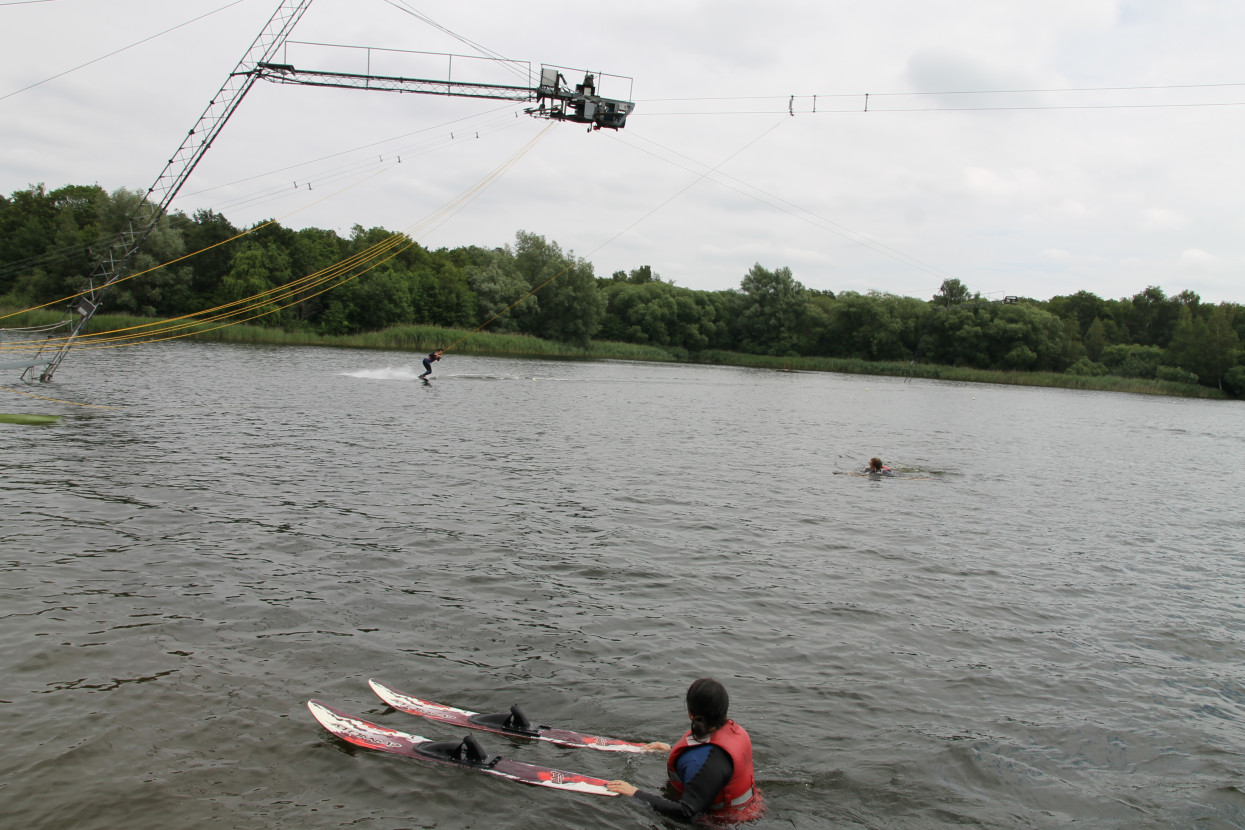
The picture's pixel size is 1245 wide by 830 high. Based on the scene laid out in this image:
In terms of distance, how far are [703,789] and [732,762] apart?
13.4 inches

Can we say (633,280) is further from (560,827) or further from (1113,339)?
(560,827)

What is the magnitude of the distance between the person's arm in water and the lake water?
0.68m

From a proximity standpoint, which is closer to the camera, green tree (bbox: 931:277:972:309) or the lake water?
the lake water

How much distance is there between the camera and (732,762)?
260 inches

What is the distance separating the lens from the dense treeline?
9069cm

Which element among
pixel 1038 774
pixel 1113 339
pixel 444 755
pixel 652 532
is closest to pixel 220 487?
pixel 652 532

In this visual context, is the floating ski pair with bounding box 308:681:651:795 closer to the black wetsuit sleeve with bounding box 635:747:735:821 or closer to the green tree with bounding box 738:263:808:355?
the black wetsuit sleeve with bounding box 635:747:735:821

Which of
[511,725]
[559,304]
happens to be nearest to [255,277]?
[559,304]

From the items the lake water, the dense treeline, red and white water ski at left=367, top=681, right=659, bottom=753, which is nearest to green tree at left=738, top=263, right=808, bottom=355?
the dense treeline

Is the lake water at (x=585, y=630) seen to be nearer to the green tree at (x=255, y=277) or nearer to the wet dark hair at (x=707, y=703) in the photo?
the wet dark hair at (x=707, y=703)

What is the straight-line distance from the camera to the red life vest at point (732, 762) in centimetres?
660

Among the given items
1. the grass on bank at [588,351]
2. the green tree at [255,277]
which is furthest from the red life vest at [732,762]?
the green tree at [255,277]

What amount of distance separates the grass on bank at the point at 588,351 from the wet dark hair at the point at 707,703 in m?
66.8

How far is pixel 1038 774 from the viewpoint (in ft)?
26.1
